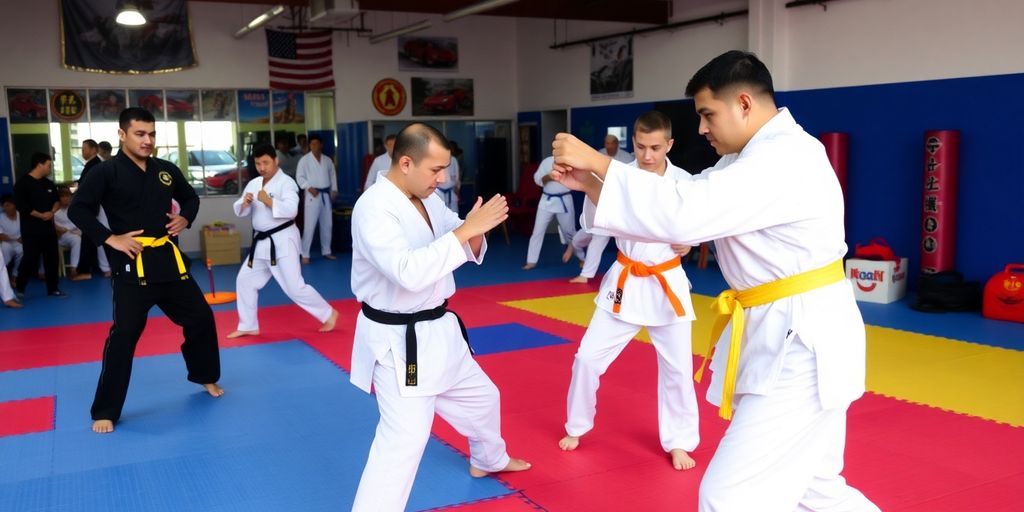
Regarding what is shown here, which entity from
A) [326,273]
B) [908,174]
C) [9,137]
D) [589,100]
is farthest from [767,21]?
[9,137]

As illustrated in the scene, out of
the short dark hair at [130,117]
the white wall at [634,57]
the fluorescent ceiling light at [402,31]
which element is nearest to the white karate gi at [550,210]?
the white wall at [634,57]

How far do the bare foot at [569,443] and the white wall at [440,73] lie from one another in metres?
9.39

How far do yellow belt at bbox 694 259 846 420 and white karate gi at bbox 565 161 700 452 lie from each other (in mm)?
1126

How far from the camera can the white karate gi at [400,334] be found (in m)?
2.42

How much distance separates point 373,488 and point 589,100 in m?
9.96

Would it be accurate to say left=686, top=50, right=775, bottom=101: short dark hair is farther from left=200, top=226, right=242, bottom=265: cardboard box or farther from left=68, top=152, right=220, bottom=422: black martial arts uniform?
left=200, top=226, right=242, bottom=265: cardboard box

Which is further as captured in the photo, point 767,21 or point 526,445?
point 767,21

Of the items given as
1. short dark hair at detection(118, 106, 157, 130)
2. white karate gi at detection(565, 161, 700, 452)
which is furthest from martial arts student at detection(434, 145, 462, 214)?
white karate gi at detection(565, 161, 700, 452)

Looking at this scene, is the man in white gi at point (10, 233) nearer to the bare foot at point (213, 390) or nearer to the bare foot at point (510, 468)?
the bare foot at point (213, 390)

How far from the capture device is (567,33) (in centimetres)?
1228

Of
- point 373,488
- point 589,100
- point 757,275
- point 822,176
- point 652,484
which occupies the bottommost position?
point 652,484

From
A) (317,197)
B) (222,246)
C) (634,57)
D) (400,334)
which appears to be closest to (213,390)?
(400,334)

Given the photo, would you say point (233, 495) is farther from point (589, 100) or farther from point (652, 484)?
point (589, 100)

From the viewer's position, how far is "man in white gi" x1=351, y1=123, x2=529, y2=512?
2.44 meters
